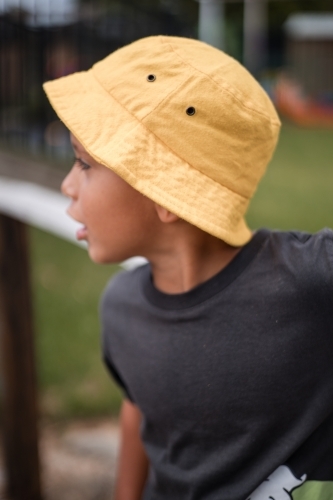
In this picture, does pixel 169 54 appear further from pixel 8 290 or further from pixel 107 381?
pixel 107 381

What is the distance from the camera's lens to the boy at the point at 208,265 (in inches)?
53.8

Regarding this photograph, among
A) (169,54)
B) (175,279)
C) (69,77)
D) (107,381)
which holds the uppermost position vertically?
(169,54)

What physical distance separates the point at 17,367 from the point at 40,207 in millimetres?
929

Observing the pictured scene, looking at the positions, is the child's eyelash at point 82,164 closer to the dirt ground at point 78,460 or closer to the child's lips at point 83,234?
the child's lips at point 83,234

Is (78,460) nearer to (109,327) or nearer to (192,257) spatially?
(109,327)

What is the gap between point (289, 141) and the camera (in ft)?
41.1

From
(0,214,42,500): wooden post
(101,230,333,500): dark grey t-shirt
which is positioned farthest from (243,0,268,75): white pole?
(101,230,333,500): dark grey t-shirt

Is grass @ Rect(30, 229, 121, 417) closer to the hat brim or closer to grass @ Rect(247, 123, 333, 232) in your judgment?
grass @ Rect(247, 123, 333, 232)

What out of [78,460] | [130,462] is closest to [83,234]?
[130,462]

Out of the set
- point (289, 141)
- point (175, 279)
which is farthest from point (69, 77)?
point (289, 141)

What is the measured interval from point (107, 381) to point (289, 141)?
9574mm

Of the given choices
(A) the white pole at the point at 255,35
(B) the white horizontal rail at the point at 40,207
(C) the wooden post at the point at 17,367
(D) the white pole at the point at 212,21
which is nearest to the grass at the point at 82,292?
Result: (C) the wooden post at the point at 17,367

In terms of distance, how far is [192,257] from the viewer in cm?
154

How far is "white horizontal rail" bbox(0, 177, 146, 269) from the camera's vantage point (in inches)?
74.6
